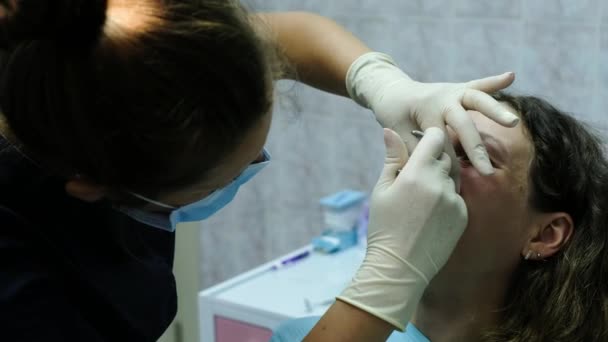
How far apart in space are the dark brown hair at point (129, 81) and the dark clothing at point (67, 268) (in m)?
0.14

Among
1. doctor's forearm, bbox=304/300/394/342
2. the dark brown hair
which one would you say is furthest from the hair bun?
doctor's forearm, bbox=304/300/394/342

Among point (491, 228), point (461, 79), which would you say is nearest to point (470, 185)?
point (491, 228)

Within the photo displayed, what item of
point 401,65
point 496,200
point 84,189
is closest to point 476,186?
point 496,200

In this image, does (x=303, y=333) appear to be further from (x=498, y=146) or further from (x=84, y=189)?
(x=84, y=189)

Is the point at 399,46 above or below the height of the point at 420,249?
below

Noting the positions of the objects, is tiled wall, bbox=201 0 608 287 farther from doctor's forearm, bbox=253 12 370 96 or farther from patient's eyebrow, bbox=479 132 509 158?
patient's eyebrow, bbox=479 132 509 158

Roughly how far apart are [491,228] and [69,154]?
2.46ft

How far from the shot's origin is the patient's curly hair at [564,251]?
130cm

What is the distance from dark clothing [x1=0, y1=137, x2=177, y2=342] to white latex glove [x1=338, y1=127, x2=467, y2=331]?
0.31 m

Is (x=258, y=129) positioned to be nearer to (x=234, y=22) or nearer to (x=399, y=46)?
(x=234, y=22)

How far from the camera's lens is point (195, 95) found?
0.85 metres

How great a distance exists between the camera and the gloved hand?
1.18 meters

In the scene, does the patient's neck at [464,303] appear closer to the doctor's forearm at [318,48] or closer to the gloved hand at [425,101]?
the gloved hand at [425,101]

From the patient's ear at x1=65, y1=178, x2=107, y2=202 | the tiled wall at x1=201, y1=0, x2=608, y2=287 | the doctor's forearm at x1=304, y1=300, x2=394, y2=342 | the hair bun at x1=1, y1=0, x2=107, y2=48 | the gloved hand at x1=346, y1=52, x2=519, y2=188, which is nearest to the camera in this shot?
the hair bun at x1=1, y1=0, x2=107, y2=48
